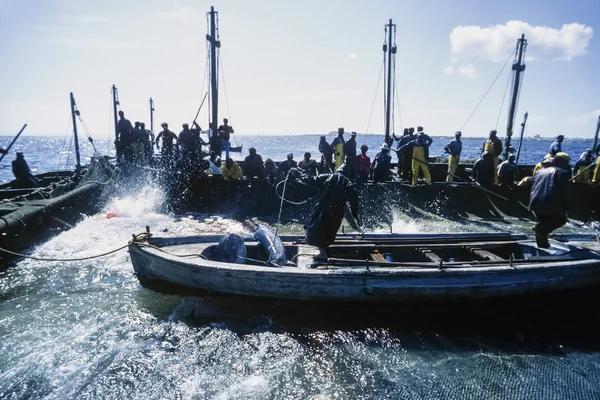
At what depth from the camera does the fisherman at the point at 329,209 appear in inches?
271

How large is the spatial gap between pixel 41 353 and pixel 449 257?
310 inches

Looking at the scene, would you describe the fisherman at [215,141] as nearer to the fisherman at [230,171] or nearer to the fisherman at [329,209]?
the fisherman at [230,171]

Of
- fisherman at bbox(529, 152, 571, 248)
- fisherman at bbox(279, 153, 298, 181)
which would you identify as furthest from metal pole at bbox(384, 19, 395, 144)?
fisherman at bbox(529, 152, 571, 248)

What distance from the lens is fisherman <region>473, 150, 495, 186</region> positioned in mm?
13859

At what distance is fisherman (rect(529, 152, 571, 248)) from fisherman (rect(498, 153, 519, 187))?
24.0ft

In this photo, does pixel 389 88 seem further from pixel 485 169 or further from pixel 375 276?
pixel 375 276

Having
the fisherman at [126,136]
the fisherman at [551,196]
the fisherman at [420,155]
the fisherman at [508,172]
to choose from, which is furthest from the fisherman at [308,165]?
the fisherman at [126,136]

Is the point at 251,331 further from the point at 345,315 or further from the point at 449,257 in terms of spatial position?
the point at 449,257

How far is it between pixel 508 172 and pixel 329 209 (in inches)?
408

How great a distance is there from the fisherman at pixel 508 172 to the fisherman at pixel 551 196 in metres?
7.31

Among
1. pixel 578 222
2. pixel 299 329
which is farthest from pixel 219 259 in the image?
pixel 578 222

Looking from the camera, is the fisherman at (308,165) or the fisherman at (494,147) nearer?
the fisherman at (308,165)

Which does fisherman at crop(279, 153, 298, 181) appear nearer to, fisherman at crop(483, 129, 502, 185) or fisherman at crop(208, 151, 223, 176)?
fisherman at crop(208, 151, 223, 176)

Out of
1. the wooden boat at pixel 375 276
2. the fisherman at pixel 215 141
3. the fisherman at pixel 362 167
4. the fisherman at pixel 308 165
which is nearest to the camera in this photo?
the wooden boat at pixel 375 276
